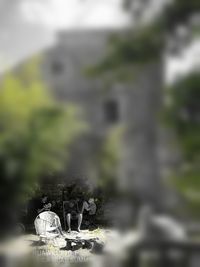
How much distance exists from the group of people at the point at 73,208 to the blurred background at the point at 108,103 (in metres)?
0.06

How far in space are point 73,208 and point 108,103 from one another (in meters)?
0.37

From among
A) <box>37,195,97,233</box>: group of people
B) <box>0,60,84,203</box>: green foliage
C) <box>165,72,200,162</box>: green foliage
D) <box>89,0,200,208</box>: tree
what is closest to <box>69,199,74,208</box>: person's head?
→ <box>37,195,97,233</box>: group of people

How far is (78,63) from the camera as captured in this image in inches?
70.9

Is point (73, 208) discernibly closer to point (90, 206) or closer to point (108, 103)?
point (90, 206)

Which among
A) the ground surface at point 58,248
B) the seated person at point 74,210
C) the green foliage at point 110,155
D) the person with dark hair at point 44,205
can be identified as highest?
the green foliage at point 110,155

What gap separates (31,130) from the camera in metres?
1.82

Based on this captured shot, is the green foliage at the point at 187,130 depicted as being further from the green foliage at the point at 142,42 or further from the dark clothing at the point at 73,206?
the dark clothing at the point at 73,206

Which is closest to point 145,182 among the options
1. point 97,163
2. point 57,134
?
point 97,163

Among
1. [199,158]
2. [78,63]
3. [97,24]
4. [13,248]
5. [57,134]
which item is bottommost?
[13,248]

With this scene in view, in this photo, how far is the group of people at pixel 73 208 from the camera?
6.18ft

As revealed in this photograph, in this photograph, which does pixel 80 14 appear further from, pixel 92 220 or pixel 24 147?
pixel 92 220

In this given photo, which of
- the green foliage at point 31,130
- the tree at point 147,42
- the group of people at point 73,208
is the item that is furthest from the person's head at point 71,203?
the tree at point 147,42

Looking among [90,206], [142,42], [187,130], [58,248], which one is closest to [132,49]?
[142,42]

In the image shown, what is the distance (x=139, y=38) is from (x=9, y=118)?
19.0 inches
